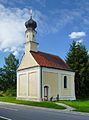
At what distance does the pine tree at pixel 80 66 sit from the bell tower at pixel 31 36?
12.9 m

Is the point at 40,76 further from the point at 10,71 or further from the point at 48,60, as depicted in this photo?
the point at 10,71

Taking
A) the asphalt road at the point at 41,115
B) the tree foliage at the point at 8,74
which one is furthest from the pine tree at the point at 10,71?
the asphalt road at the point at 41,115

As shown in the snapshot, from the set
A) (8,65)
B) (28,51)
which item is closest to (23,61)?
(28,51)

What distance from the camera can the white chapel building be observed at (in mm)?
41219

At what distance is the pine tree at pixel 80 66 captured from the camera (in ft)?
179

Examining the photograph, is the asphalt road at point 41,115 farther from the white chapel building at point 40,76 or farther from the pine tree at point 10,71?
the pine tree at point 10,71

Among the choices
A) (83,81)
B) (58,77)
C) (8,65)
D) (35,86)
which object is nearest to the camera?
(35,86)

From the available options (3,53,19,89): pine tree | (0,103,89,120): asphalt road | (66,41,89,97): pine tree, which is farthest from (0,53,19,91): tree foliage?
(0,103,89,120): asphalt road

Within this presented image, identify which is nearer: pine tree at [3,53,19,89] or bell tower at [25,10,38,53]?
bell tower at [25,10,38,53]

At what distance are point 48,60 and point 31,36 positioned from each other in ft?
16.2

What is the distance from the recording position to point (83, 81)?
54594 mm

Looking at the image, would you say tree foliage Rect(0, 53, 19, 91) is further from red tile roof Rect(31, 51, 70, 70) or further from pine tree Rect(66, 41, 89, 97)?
red tile roof Rect(31, 51, 70, 70)

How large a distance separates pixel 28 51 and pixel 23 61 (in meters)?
2.30

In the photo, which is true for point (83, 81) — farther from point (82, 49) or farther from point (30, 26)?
point (30, 26)
